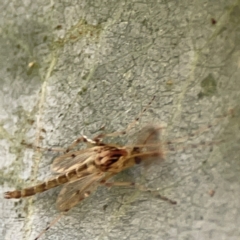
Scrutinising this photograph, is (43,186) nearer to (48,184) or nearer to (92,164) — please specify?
(48,184)

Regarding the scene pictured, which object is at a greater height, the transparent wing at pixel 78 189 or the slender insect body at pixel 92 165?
the slender insect body at pixel 92 165

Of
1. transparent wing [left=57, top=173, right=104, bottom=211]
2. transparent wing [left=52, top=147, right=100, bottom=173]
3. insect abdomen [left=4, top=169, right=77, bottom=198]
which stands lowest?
transparent wing [left=57, top=173, right=104, bottom=211]

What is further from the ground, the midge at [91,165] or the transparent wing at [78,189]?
the midge at [91,165]

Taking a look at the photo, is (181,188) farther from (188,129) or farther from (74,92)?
(74,92)

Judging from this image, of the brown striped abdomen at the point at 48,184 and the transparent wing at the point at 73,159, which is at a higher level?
the transparent wing at the point at 73,159

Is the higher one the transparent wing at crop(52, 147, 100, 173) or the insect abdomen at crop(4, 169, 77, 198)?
the transparent wing at crop(52, 147, 100, 173)

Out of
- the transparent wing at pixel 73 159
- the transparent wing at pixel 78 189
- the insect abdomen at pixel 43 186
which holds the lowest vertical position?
the transparent wing at pixel 78 189

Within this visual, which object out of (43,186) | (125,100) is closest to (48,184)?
(43,186)
